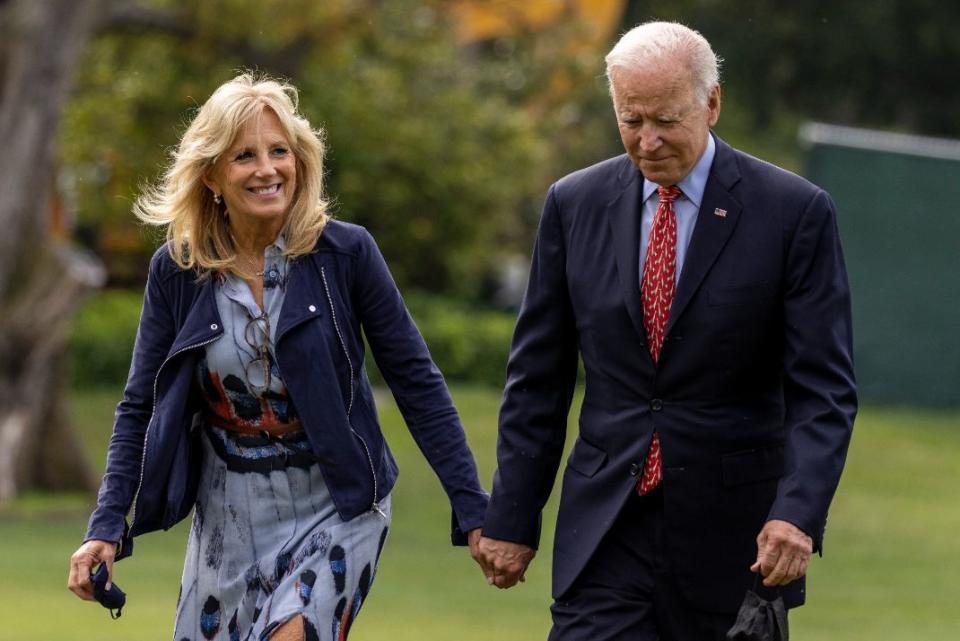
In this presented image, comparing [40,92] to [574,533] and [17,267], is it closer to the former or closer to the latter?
[17,267]

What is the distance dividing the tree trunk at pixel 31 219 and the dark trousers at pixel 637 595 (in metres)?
15.2

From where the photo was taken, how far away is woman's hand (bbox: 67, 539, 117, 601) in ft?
18.3

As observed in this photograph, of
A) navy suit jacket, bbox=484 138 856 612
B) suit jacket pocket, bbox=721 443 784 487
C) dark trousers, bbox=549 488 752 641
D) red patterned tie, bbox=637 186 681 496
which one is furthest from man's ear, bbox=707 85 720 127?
dark trousers, bbox=549 488 752 641

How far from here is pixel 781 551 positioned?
5184 mm

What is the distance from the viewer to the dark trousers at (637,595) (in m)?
5.48

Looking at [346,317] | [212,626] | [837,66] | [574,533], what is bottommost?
[837,66]

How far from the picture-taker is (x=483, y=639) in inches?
464

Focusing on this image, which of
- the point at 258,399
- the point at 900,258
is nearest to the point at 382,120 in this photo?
the point at 900,258

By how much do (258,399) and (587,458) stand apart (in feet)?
3.04

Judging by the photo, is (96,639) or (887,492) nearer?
(96,639)

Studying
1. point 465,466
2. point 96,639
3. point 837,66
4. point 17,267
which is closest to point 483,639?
point 96,639

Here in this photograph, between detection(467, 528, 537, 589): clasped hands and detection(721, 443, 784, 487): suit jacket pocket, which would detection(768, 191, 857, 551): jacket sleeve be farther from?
detection(467, 528, 537, 589): clasped hands

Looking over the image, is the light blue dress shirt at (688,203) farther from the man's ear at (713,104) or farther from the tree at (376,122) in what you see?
the tree at (376,122)

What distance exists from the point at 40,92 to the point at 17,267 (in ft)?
5.67
